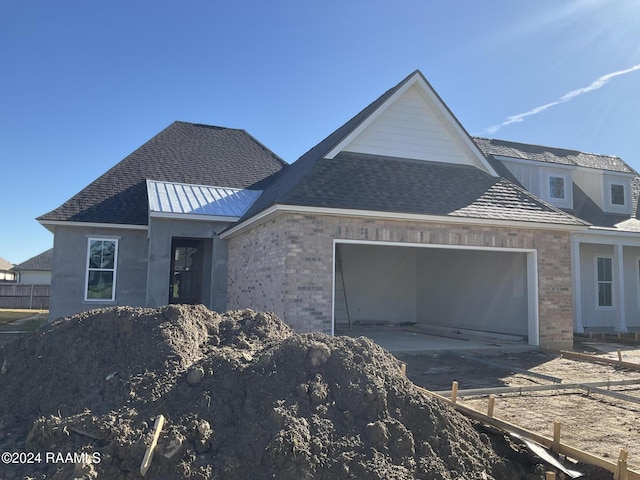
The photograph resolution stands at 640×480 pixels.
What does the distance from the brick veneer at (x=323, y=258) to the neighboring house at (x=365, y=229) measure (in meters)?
0.03

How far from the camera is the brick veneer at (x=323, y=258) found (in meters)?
10.1

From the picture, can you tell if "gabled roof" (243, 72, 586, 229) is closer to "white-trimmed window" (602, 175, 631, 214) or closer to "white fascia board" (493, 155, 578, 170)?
"white fascia board" (493, 155, 578, 170)

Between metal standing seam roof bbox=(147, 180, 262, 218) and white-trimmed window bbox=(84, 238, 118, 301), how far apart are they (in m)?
2.21

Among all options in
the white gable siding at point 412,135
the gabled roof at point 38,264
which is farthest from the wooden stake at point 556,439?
the gabled roof at point 38,264

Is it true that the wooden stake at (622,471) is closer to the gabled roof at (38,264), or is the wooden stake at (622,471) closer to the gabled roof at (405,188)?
the gabled roof at (405,188)

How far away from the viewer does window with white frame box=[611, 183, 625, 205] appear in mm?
19328

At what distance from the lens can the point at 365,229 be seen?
1070 cm

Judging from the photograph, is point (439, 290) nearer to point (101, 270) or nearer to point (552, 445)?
point (101, 270)

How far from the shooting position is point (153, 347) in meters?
5.32

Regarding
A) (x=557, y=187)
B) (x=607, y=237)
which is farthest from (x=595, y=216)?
(x=607, y=237)

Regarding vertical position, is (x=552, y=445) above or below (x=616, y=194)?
below

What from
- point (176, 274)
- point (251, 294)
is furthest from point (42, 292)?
point (251, 294)

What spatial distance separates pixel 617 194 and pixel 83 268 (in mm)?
20268

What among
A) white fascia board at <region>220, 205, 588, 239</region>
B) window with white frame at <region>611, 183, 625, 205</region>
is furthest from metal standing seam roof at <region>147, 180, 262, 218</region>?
window with white frame at <region>611, 183, 625, 205</region>
